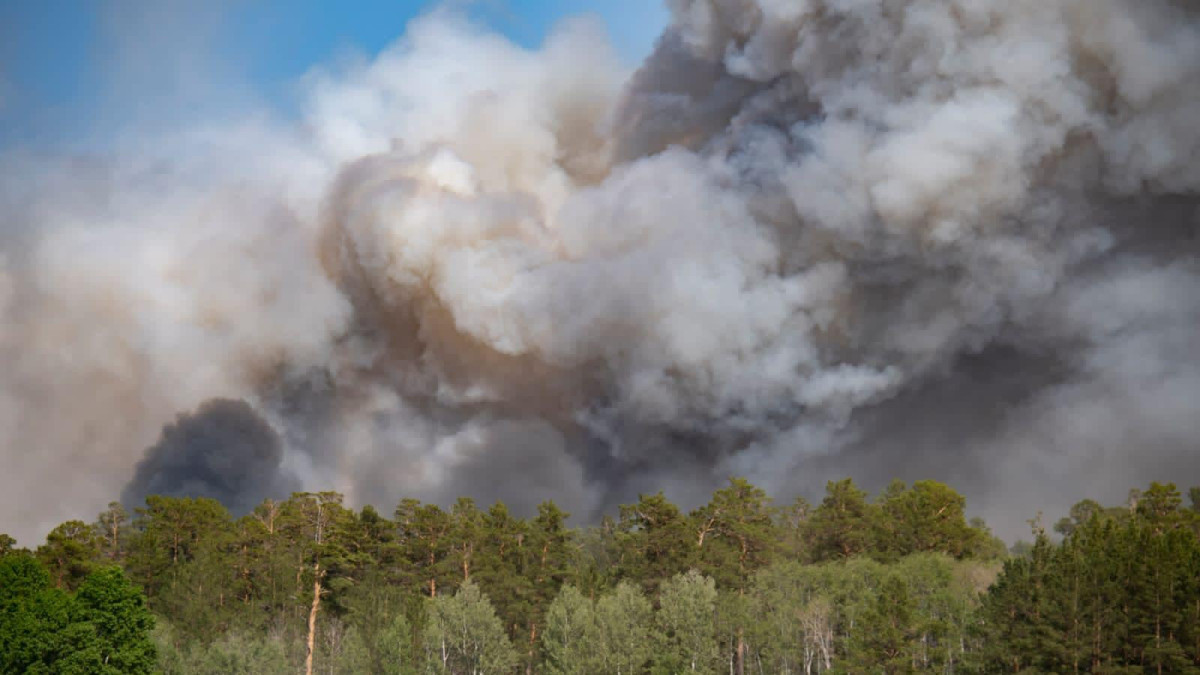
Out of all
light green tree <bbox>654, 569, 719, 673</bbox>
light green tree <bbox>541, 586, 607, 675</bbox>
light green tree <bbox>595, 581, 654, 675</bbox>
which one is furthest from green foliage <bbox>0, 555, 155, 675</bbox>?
light green tree <bbox>654, 569, 719, 673</bbox>

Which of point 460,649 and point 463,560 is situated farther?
point 463,560

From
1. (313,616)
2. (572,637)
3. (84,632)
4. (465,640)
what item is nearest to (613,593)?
(572,637)

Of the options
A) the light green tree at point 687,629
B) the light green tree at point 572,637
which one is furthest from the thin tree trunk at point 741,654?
the light green tree at point 572,637

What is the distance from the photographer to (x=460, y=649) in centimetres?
7862

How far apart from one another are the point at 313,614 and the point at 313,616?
182 millimetres

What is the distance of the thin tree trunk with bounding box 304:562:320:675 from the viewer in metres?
82.0

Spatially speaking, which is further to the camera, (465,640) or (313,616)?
(313,616)

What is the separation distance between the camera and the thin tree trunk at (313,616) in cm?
8200

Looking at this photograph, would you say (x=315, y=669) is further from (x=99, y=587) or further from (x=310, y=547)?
(x=99, y=587)

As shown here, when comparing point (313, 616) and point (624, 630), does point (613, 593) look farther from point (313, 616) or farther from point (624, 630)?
point (313, 616)

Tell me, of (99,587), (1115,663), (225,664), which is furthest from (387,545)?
(1115,663)

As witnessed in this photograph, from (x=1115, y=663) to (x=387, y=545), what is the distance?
191 feet

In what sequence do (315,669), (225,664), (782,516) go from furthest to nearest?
1. (782,516)
2. (315,669)
3. (225,664)

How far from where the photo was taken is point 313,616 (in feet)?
278
